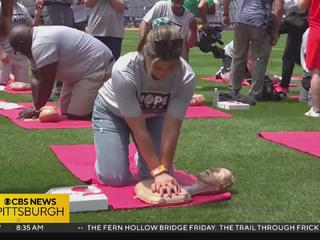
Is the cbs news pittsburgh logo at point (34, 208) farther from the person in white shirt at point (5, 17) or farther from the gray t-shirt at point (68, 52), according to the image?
the gray t-shirt at point (68, 52)

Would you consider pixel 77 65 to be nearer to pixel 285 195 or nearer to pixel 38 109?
pixel 38 109

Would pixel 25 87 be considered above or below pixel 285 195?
below

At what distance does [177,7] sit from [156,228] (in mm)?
4932

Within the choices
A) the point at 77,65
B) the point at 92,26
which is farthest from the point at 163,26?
the point at 92,26

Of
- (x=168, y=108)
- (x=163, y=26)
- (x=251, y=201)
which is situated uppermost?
(x=163, y=26)

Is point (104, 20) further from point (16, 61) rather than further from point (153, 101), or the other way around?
point (153, 101)

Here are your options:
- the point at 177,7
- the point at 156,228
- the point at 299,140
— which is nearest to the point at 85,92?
the point at 177,7

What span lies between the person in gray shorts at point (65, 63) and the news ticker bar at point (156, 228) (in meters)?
3.28

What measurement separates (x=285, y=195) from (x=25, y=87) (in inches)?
231

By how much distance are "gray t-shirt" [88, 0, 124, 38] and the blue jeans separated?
3750 millimetres

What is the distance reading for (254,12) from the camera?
8.20m

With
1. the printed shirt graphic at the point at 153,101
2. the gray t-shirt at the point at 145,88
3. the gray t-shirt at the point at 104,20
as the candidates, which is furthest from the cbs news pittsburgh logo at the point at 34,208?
the gray t-shirt at the point at 104,20

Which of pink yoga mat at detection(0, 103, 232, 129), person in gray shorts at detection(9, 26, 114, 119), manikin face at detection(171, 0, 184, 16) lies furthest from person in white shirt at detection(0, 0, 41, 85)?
person in gray shorts at detection(9, 26, 114, 119)
